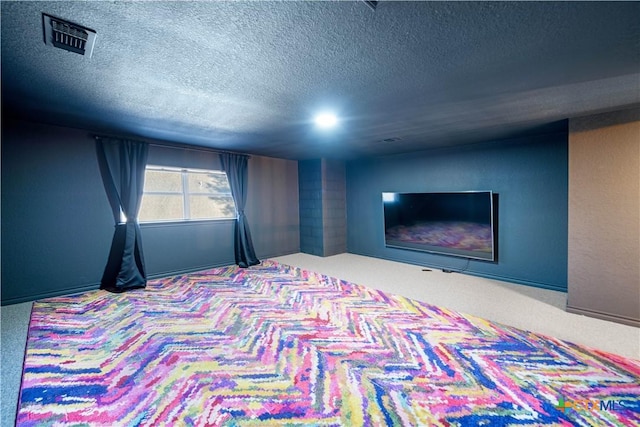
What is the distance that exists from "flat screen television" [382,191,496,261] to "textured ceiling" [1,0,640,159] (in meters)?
1.39

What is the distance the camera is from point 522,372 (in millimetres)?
1874

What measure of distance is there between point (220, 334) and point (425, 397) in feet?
5.64

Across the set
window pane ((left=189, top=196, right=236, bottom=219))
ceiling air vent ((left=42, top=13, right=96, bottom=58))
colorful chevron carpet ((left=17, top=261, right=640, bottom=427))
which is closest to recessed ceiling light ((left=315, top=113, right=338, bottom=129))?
ceiling air vent ((left=42, top=13, right=96, bottom=58))

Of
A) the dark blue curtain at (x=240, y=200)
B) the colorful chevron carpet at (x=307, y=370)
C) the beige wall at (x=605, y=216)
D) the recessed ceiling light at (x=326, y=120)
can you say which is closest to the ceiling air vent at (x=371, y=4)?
the recessed ceiling light at (x=326, y=120)

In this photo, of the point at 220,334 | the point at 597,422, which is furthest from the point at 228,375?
the point at 597,422

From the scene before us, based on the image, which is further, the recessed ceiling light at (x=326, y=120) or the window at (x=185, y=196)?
the window at (x=185, y=196)

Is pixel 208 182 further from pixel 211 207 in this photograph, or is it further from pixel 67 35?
pixel 67 35

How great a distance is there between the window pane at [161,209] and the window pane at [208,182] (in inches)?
11.5

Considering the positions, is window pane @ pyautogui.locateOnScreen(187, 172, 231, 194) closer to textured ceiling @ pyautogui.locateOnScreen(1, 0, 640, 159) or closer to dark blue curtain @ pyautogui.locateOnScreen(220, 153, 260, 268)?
dark blue curtain @ pyautogui.locateOnScreen(220, 153, 260, 268)

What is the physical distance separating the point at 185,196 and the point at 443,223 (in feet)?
13.6

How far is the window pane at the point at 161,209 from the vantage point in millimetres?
4172

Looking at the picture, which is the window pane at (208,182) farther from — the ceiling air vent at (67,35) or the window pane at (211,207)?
the ceiling air vent at (67,35)

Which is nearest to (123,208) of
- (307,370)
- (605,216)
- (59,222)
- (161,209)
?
(59,222)

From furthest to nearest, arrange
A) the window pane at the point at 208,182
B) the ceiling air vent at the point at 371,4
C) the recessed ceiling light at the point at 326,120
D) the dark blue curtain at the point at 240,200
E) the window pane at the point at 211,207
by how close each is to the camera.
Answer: the dark blue curtain at the point at 240,200 < the window pane at the point at 211,207 < the window pane at the point at 208,182 < the recessed ceiling light at the point at 326,120 < the ceiling air vent at the point at 371,4
